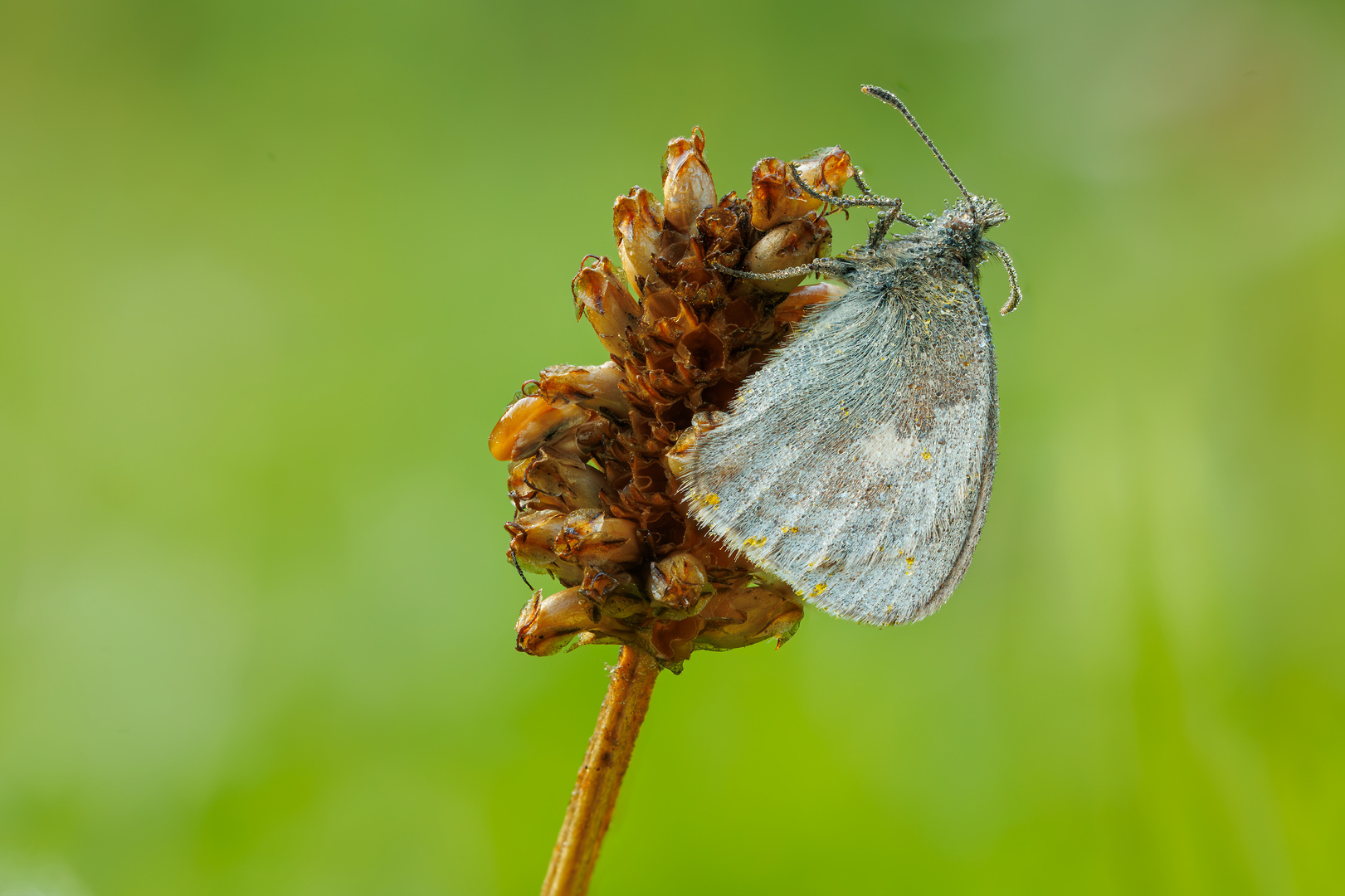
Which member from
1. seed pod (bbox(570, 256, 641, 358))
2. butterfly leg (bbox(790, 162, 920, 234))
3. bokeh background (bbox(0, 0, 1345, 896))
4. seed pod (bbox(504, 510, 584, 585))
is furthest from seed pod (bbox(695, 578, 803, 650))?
bokeh background (bbox(0, 0, 1345, 896))

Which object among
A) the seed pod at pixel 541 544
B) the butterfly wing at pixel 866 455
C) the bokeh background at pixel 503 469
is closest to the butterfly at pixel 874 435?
the butterfly wing at pixel 866 455

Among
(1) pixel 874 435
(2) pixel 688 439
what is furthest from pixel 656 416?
(1) pixel 874 435

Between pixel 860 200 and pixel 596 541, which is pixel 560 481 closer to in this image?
pixel 596 541

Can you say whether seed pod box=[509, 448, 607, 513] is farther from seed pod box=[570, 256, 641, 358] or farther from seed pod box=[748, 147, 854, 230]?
seed pod box=[748, 147, 854, 230]

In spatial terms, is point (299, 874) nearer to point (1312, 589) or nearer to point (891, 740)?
point (891, 740)

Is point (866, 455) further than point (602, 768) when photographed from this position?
Yes

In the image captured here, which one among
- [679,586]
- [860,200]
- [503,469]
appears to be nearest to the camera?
[679,586]

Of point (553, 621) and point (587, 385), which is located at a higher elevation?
point (587, 385)

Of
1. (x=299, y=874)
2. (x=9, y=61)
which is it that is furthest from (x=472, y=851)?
(x=9, y=61)
